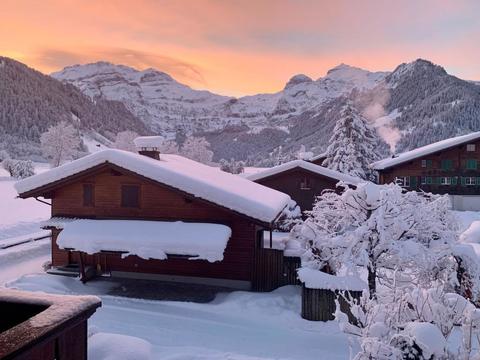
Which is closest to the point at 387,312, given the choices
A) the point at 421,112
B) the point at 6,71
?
the point at 421,112

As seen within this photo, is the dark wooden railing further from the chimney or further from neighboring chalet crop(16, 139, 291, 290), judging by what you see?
the chimney

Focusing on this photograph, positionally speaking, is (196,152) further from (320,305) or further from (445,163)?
(320,305)

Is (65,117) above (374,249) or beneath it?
above

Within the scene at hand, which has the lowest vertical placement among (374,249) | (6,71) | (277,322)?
(277,322)

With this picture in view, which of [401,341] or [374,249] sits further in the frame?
[374,249]

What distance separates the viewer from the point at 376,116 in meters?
191

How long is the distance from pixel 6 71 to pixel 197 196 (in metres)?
183

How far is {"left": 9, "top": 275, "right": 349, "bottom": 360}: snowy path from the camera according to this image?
37.1 feet

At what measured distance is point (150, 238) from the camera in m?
16.1

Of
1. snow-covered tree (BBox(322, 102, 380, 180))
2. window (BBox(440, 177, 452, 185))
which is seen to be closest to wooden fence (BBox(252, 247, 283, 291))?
snow-covered tree (BBox(322, 102, 380, 180))

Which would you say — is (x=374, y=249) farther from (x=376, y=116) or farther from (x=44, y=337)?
(x=376, y=116)

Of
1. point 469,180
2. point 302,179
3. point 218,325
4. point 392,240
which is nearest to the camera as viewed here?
point 392,240

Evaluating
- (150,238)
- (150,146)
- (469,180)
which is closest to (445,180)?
(469,180)

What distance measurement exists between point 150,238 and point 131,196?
3.38 meters
